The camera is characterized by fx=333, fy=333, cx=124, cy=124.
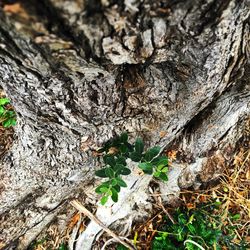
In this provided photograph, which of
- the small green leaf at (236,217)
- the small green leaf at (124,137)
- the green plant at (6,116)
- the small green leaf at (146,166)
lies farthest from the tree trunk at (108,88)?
the green plant at (6,116)

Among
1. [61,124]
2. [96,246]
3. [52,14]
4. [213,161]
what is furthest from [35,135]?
[213,161]

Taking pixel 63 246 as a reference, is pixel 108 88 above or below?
above

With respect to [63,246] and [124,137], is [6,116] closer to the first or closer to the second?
[63,246]

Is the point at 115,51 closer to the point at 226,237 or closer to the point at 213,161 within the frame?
the point at 213,161

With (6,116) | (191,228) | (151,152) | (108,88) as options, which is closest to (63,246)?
(191,228)

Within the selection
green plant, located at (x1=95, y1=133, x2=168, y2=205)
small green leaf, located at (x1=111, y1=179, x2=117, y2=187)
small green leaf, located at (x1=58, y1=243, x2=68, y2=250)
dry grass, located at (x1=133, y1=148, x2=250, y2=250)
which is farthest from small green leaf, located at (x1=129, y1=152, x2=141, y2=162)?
small green leaf, located at (x1=58, y1=243, x2=68, y2=250)

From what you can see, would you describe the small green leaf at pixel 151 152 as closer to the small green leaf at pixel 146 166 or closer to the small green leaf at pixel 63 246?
the small green leaf at pixel 146 166
